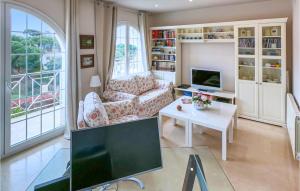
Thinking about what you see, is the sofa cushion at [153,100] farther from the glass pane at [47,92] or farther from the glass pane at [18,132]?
the glass pane at [18,132]

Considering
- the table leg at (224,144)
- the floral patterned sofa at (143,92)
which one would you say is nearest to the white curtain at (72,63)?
the floral patterned sofa at (143,92)

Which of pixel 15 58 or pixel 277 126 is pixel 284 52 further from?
pixel 15 58

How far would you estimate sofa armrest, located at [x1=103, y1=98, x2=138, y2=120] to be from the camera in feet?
11.3

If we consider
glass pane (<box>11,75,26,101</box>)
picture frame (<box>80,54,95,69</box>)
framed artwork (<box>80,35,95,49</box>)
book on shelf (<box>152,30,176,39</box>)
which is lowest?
glass pane (<box>11,75,26,101</box>)

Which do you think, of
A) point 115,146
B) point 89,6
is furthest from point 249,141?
point 89,6

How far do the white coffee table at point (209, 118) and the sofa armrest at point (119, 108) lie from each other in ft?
1.80

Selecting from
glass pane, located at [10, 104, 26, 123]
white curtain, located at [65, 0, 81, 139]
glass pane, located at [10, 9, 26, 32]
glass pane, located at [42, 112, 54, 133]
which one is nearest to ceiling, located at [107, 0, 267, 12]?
white curtain, located at [65, 0, 81, 139]

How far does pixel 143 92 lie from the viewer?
209 inches

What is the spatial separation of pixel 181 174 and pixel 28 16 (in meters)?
3.28

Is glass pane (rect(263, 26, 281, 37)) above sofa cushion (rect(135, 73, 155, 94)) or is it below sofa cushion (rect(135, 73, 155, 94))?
above

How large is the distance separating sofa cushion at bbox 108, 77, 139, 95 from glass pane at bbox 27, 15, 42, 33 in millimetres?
1762

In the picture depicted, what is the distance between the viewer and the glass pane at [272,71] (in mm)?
4363

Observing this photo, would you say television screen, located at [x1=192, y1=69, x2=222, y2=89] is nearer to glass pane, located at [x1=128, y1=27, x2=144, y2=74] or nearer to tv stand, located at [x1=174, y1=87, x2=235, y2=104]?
tv stand, located at [x1=174, y1=87, x2=235, y2=104]

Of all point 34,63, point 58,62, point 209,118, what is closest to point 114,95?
point 58,62
